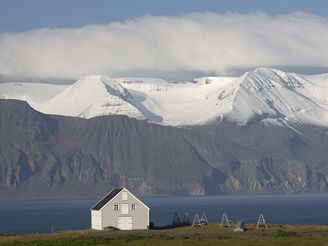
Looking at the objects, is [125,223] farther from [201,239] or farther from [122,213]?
[201,239]

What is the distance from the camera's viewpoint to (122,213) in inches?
6486

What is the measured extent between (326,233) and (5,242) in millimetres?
37957

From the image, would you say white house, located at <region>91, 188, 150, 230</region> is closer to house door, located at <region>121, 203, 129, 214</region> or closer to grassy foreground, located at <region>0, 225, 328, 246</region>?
house door, located at <region>121, 203, 129, 214</region>

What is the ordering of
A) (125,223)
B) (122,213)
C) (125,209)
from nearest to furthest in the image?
(125,223) → (122,213) → (125,209)

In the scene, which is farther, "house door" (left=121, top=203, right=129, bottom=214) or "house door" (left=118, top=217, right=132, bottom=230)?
"house door" (left=121, top=203, right=129, bottom=214)

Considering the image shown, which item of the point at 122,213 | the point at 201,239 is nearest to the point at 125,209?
the point at 122,213

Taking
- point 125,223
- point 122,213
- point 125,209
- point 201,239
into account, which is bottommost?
point 201,239

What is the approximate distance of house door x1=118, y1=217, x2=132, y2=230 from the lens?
538 ft

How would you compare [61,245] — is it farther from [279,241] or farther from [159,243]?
[279,241]

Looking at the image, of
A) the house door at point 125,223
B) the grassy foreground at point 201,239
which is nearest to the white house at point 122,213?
the house door at point 125,223

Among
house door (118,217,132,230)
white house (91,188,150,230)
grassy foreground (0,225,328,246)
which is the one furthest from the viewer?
white house (91,188,150,230)

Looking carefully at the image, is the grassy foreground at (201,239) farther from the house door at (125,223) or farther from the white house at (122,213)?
the house door at (125,223)

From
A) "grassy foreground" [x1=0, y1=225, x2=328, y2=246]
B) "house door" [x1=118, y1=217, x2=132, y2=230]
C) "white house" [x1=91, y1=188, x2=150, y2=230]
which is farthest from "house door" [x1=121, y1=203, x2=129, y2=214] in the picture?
"grassy foreground" [x1=0, y1=225, x2=328, y2=246]

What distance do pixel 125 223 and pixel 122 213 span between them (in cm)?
152
